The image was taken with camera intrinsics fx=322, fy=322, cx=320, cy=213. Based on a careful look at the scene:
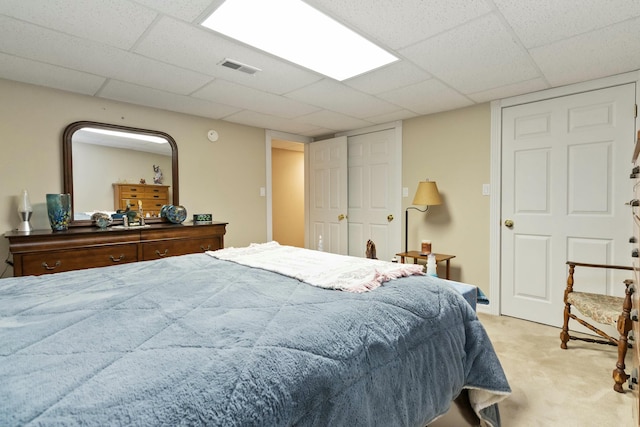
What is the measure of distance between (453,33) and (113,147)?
314 cm

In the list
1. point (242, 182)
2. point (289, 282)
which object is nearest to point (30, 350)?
point (289, 282)

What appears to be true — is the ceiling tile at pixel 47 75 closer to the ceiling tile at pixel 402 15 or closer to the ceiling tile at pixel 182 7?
the ceiling tile at pixel 182 7

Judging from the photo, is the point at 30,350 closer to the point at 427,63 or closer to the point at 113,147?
the point at 427,63

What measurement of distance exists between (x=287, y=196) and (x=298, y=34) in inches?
182

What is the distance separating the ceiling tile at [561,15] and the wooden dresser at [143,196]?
10.9 feet

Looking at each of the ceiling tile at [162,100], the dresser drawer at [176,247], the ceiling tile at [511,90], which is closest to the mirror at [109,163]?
the ceiling tile at [162,100]

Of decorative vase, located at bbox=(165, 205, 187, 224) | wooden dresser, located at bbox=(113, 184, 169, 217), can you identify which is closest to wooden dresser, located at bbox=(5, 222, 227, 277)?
decorative vase, located at bbox=(165, 205, 187, 224)

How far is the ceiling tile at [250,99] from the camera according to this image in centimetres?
286

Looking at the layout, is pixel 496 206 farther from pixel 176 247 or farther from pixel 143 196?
pixel 143 196

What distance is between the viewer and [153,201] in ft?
11.3

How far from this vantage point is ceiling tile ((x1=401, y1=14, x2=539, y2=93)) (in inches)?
77.2

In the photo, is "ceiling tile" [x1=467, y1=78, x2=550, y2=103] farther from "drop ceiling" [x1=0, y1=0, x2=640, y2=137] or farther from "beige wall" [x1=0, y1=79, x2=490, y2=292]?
"beige wall" [x1=0, y1=79, x2=490, y2=292]

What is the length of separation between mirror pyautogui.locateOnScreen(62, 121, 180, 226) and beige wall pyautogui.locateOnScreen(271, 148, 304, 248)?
108 inches

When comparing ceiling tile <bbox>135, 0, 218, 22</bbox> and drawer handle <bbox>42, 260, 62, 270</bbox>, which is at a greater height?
ceiling tile <bbox>135, 0, 218, 22</bbox>
